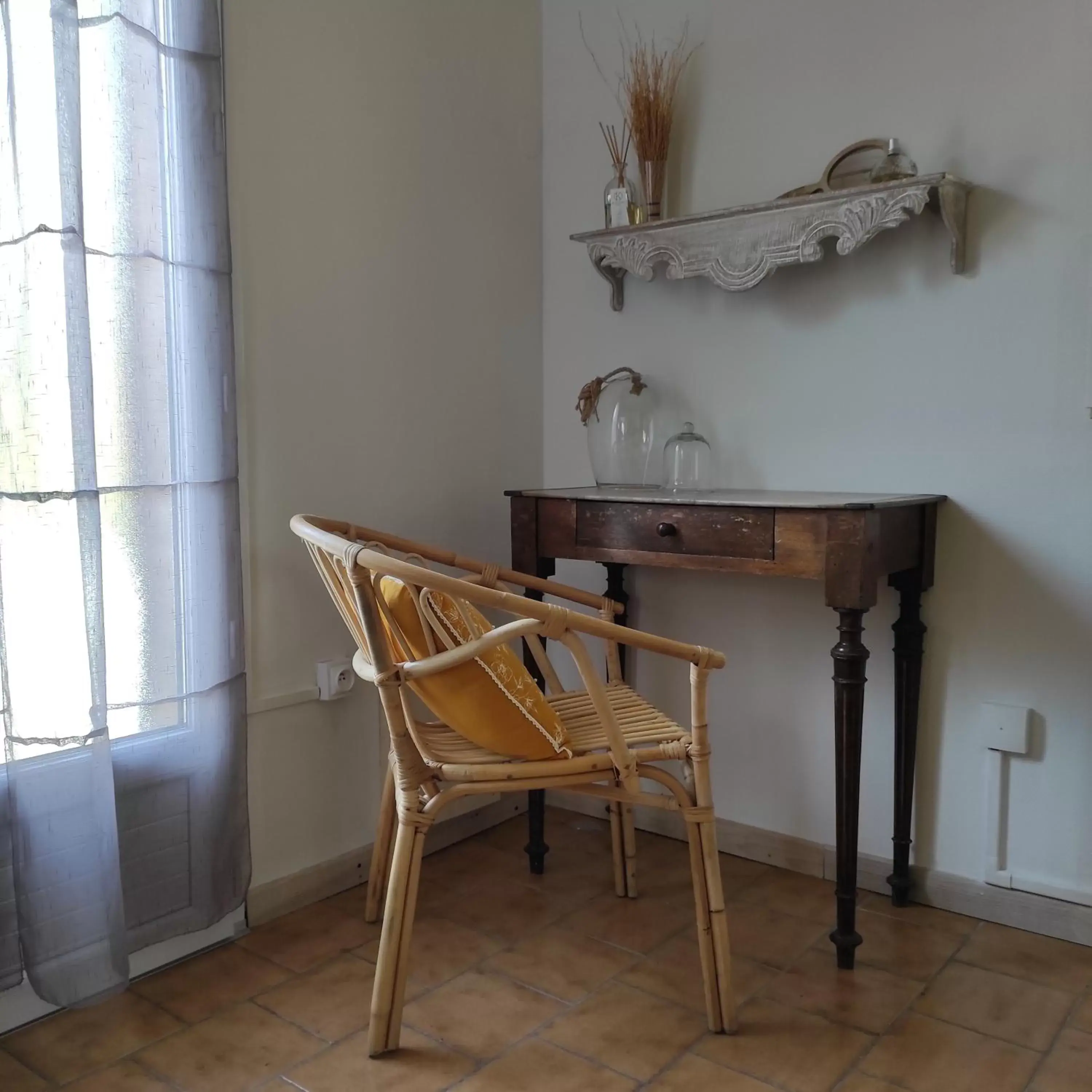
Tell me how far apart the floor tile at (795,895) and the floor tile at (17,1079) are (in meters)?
1.32

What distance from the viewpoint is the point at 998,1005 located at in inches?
67.2

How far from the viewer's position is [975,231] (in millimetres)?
1942

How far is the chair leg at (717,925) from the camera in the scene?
5.22ft

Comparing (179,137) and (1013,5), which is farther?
(1013,5)

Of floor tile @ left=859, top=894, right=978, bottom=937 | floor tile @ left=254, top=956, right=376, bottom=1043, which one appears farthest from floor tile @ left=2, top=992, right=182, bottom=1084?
floor tile @ left=859, top=894, right=978, bottom=937

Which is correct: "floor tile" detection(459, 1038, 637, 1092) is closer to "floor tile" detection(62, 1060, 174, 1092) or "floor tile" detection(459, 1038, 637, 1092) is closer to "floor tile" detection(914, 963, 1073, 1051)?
"floor tile" detection(62, 1060, 174, 1092)

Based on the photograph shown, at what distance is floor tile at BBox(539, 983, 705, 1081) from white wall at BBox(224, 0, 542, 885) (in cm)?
71

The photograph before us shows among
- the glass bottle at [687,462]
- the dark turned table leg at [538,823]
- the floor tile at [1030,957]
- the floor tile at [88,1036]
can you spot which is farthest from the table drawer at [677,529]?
the floor tile at [88,1036]

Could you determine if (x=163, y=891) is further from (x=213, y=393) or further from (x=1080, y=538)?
(x=1080, y=538)

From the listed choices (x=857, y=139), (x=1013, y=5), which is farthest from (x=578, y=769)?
(x=1013, y=5)

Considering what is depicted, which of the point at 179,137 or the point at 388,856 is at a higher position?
the point at 179,137

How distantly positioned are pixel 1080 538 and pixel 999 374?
0.34 metres

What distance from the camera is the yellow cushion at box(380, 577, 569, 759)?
1502 mm

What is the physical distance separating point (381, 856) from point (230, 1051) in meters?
0.51
